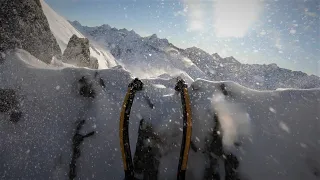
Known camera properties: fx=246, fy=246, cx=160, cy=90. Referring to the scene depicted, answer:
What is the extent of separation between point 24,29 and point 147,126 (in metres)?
6.58

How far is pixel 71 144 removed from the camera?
5.85m

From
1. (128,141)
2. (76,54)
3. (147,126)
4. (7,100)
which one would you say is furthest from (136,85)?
(76,54)

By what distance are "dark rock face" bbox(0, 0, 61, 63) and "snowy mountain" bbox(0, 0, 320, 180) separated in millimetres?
1663

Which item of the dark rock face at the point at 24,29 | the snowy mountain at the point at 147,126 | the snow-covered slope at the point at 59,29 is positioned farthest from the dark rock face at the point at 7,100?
the snow-covered slope at the point at 59,29

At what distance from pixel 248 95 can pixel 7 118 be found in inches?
237

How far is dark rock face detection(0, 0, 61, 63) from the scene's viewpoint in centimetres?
807

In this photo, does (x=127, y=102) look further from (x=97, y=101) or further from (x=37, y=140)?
(x=37, y=140)

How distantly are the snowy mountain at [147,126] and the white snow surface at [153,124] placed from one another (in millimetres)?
20

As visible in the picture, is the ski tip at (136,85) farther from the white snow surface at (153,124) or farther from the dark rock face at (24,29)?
the dark rock face at (24,29)

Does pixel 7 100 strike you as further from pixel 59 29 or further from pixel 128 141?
pixel 59 29

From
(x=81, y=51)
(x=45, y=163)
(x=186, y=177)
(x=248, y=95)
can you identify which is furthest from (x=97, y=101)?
(x=81, y=51)

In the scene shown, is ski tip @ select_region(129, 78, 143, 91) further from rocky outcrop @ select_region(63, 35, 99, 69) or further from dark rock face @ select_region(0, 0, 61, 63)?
rocky outcrop @ select_region(63, 35, 99, 69)

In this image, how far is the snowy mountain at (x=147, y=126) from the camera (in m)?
5.00

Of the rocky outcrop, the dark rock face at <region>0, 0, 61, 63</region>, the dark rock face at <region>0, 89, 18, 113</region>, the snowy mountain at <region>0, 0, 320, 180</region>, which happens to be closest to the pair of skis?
the snowy mountain at <region>0, 0, 320, 180</region>
